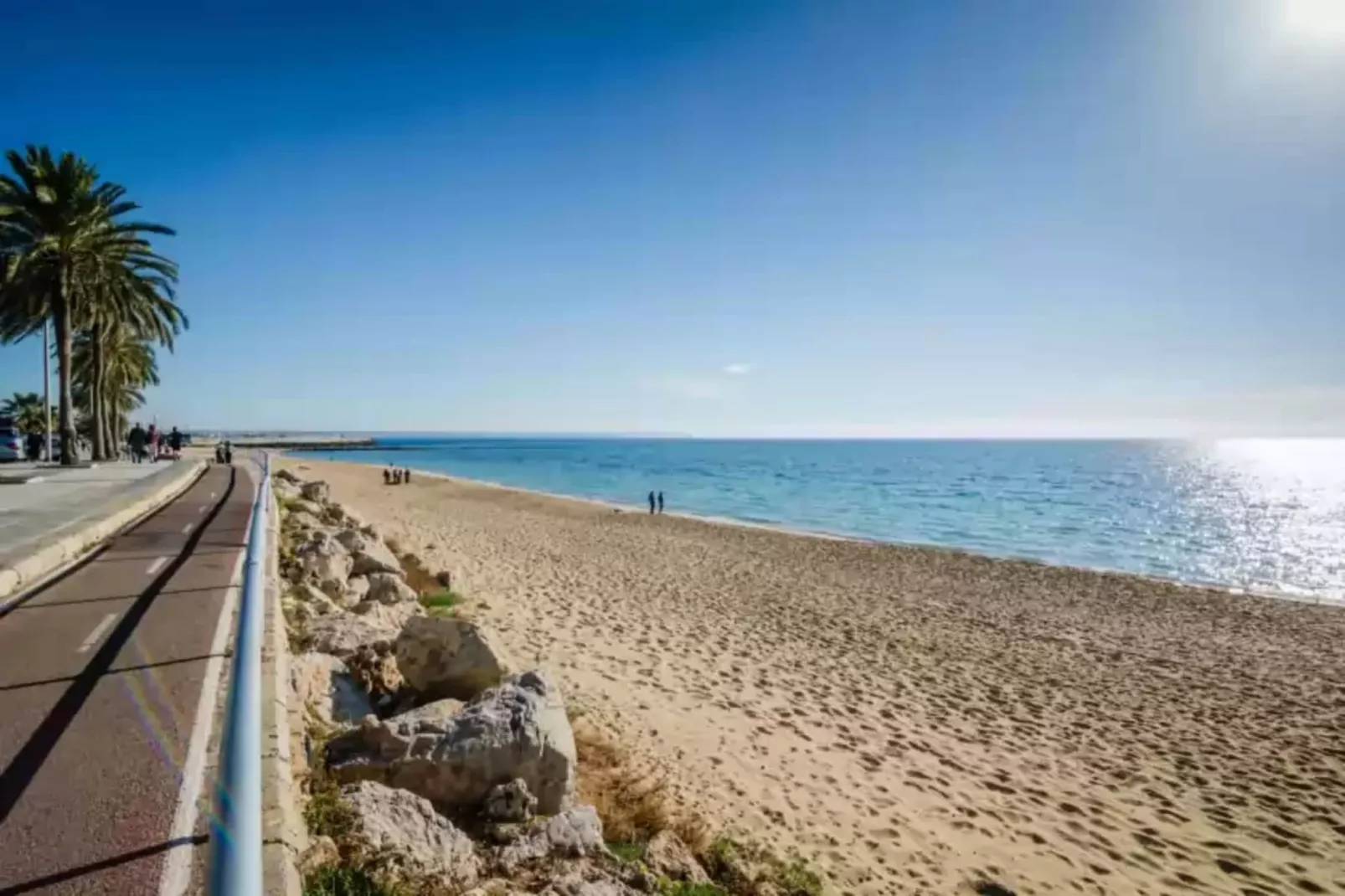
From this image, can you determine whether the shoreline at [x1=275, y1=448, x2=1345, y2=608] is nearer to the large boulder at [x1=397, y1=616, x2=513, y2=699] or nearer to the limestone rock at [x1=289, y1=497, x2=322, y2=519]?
the limestone rock at [x1=289, y1=497, x2=322, y2=519]

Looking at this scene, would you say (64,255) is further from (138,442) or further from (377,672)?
(377,672)

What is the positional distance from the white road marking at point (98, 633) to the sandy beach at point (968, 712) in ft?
17.5

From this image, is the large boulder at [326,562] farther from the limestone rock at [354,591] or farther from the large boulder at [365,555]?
the large boulder at [365,555]

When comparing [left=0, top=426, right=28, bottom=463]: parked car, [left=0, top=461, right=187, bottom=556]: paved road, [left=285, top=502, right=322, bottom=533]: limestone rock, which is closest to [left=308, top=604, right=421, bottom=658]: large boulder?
[left=0, top=461, right=187, bottom=556]: paved road

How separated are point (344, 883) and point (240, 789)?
1.90m

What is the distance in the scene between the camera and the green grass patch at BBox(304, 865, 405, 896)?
3.27 metres

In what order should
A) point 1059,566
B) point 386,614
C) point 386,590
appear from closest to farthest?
point 386,614
point 386,590
point 1059,566

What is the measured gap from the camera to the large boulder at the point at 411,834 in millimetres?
3877

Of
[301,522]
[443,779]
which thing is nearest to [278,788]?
[443,779]

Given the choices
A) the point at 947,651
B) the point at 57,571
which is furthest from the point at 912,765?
the point at 57,571

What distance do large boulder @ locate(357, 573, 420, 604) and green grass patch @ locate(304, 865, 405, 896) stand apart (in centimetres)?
808

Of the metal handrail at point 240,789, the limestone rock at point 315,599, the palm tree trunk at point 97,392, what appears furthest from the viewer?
the palm tree trunk at point 97,392

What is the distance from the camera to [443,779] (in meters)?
5.06

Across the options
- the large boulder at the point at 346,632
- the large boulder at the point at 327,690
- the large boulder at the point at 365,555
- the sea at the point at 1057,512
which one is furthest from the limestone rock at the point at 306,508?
the sea at the point at 1057,512
